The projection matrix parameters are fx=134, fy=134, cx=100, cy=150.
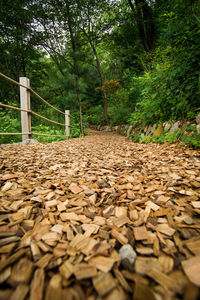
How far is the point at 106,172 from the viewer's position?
134cm

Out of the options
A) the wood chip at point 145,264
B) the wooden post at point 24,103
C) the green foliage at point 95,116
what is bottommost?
the wood chip at point 145,264

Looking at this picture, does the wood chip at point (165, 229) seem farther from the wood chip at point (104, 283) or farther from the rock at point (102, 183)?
the rock at point (102, 183)

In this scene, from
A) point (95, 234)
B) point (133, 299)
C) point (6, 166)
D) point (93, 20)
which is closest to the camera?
point (133, 299)

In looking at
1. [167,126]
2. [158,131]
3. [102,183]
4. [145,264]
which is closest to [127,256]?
[145,264]

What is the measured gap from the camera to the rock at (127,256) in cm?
47

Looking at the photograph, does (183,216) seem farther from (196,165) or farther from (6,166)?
(6,166)

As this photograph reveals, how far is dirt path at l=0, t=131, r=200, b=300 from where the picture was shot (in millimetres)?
400

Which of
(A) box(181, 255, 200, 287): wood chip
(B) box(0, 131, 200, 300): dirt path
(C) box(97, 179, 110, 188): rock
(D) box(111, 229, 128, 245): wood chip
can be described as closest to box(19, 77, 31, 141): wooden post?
(B) box(0, 131, 200, 300): dirt path

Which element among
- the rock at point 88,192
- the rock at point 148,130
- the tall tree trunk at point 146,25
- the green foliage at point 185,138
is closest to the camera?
the rock at point 88,192

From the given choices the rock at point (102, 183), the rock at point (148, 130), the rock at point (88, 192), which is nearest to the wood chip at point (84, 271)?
the rock at point (88, 192)

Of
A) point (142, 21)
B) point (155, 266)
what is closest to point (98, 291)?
point (155, 266)

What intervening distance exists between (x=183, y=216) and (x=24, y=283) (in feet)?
2.40

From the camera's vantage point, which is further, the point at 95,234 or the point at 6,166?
the point at 6,166

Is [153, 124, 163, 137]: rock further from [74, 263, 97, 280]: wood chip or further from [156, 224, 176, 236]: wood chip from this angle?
[74, 263, 97, 280]: wood chip
